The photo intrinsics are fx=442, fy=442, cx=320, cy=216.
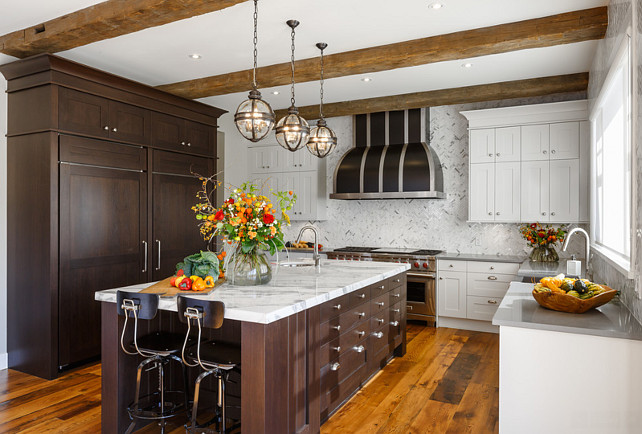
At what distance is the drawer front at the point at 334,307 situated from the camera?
108 inches

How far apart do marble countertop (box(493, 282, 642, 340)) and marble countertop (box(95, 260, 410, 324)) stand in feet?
3.19

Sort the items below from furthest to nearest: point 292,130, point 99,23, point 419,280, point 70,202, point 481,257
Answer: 1. point 419,280
2. point 481,257
3. point 70,202
4. point 292,130
5. point 99,23

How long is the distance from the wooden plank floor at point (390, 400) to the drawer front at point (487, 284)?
904mm

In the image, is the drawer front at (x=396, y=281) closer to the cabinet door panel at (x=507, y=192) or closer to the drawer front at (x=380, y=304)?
the drawer front at (x=380, y=304)

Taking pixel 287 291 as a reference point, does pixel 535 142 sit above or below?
above

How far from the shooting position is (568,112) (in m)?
4.74

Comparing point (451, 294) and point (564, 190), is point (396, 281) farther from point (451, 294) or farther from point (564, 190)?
Answer: point (564, 190)

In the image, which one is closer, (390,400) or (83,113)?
(390,400)

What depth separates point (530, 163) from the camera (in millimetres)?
4980

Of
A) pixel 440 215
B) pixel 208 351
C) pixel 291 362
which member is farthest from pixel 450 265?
pixel 208 351

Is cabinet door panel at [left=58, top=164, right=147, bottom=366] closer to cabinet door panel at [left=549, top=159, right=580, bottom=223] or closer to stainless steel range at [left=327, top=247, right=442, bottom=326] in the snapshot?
stainless steel range at [left=327, top=247, right=442, bottom=326]

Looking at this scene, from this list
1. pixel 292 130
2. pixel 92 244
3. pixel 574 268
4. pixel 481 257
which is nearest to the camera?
pixel 574 268

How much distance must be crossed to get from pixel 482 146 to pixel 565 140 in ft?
2.82

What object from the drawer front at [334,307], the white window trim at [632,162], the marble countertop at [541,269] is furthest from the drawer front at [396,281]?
the white window trim at [632,162]
